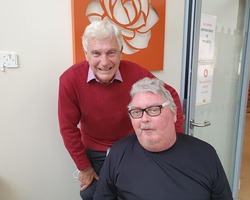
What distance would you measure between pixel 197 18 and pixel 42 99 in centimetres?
116

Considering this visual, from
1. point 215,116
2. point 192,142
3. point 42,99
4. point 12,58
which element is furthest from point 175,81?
point 12,58

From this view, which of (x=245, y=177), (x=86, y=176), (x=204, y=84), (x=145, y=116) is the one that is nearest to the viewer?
(x=145, y=116)

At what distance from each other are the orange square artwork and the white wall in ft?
0.24

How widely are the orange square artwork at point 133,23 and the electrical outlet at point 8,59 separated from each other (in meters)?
0.37

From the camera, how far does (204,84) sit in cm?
195

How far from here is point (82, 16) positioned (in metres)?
1.54

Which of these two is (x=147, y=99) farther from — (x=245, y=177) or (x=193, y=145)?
(x=245, y=177)

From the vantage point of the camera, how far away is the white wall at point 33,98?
1375mm

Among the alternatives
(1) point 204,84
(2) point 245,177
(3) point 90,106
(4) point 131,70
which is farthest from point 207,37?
(2) point 245,177

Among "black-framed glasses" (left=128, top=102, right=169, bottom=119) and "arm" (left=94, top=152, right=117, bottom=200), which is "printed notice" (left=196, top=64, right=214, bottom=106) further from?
"arm" (left=94, top=152, right=117, bottom=200)

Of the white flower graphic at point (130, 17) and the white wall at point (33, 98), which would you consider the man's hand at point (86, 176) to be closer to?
the white wall at point (33, 98)

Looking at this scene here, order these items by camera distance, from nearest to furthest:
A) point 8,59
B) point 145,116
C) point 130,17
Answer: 1. point 145,116
2. point 8,59
3. point 130,17

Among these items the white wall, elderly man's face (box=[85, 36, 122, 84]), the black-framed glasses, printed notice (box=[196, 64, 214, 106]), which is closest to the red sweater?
elderly man's face (box=[85, 36, 122, 84])

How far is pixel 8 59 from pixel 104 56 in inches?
22.3
